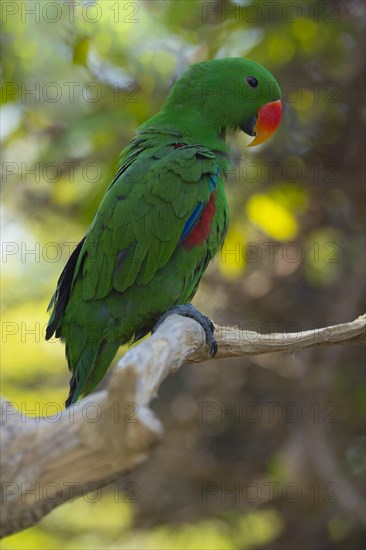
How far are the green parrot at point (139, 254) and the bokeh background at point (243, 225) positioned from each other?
2.08 feet

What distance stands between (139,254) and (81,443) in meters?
1.52

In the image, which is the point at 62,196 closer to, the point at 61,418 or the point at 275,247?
the point at 275,247

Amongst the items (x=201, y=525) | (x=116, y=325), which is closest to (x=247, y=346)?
(x=116, y=325)

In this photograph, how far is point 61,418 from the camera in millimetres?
1620

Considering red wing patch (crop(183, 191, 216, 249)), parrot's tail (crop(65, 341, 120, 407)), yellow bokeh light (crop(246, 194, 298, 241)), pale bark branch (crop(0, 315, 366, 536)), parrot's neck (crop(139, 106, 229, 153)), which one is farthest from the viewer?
yellow bokeh light (crop(246, 194, 298, 241))

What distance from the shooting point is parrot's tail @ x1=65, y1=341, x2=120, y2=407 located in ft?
9.65

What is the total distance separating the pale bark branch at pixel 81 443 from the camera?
1479mm

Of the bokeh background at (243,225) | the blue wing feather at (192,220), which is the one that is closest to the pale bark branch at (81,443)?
the blue wing feather at (192,220)

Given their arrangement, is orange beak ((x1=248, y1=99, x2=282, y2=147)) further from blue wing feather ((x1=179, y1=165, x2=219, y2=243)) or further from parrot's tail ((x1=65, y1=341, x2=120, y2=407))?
parrot's tail ((x1=65, y1=341, x2=120, y2=407))

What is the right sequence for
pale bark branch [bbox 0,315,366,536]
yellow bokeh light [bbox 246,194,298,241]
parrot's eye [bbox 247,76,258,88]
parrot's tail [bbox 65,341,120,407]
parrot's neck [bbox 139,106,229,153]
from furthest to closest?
yellow bokeh light [bbox 246,194,298,241] → parrot's eye [bbox 247,76,258,88] → parrot's neck [bbox 139,106,229,153] → parrot's tail [bbox 65,341,120,407] → pale bark branch [bbox 0,315,366,536]

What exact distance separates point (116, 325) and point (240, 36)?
1989 mm

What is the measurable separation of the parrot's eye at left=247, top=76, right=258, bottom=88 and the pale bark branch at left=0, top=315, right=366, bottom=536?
193 cm

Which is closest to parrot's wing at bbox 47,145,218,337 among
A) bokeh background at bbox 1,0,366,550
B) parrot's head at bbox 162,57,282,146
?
parrot's head at bbox 162,57,282,146

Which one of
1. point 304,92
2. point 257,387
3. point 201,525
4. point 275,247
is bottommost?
point 201,525
